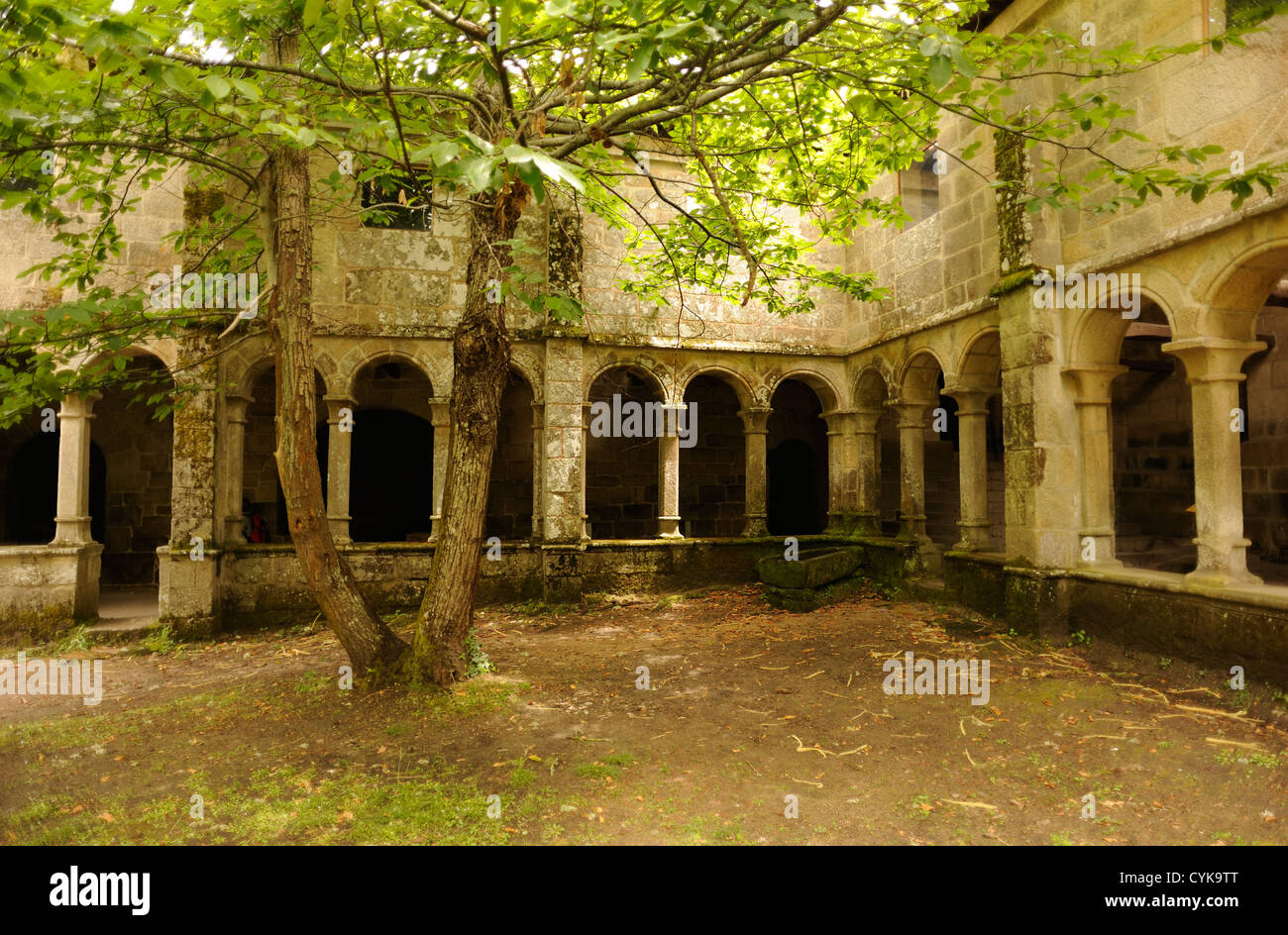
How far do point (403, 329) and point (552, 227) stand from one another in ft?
6.39

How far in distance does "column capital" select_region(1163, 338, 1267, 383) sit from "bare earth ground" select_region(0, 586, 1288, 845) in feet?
6.42

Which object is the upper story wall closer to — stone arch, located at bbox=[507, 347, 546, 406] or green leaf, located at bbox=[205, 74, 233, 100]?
stone arch, located at bbox=[507, 347, 546, 406]

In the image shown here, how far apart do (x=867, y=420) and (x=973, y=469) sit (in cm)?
201

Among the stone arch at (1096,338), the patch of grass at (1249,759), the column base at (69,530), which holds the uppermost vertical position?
the stone arch at (1096,338)

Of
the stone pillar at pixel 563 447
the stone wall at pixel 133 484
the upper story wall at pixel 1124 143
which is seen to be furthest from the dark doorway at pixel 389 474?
the upper story wall at pixel 1124 143

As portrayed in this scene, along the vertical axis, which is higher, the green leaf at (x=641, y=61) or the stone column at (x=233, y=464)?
the green leaf at (x=641, y=61)

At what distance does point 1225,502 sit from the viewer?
4660 millimetres

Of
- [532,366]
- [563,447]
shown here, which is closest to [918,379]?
[563,447]

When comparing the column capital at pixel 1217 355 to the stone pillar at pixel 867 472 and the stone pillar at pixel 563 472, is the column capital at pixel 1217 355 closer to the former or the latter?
the stone pillar at pixel 867 472

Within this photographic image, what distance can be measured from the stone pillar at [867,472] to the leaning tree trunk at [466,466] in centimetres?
543

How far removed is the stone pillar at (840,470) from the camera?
873cm

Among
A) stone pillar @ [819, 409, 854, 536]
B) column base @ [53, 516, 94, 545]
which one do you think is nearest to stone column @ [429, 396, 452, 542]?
column base @ [53, 516, 94, 545]

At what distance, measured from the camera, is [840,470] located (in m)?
8.84

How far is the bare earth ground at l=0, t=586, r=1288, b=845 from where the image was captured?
2.92m
